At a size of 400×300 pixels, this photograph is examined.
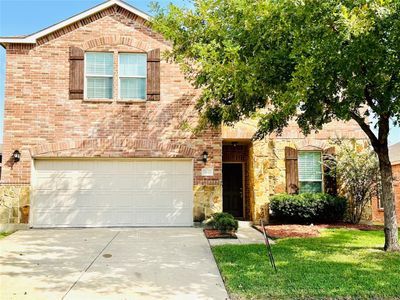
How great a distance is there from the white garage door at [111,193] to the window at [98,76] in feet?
7.76

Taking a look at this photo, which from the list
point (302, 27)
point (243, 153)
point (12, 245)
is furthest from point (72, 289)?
point (243, 153)

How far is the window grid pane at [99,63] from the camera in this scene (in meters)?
12.6

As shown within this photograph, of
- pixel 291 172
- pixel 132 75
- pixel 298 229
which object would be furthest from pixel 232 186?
pixel 132 75

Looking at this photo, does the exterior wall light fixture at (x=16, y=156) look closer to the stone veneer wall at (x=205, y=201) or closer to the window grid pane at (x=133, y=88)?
the window grid pane at (x=133, y=88)

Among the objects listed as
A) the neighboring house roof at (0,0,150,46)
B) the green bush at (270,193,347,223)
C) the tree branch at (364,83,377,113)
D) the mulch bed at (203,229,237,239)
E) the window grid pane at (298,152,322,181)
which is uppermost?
the neighboring house roof at (0,0,150,46)

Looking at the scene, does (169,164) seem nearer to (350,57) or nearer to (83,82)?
(83,82)

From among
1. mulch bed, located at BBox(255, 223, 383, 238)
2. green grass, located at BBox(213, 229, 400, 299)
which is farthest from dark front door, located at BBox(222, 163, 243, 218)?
green grass, located at BBox(213, 229, 400, 299)

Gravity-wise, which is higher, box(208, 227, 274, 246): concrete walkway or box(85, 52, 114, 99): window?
box(85, 52, 114, 99): window

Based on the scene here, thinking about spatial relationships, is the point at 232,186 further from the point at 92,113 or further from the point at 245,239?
the point at 92,113

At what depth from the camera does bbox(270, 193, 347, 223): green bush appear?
12859 millimetres

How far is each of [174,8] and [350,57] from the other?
417 centimetres

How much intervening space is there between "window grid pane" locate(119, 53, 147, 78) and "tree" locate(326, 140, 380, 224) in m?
7.68

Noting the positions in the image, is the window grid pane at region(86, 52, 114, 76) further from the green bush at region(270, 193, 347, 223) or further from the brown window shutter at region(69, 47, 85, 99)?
the green bush at region(270, 193, 347, 223)

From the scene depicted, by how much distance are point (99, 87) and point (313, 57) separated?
832 cm
